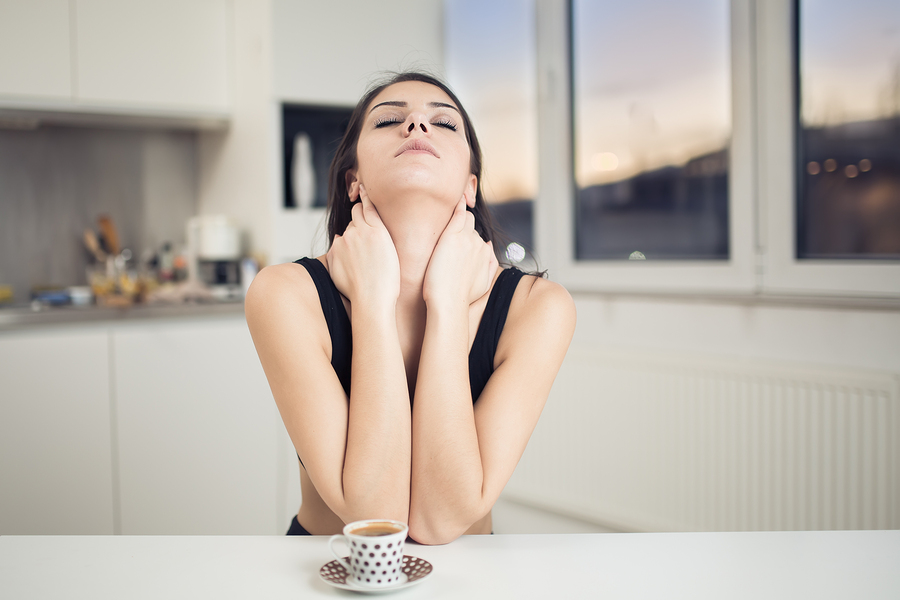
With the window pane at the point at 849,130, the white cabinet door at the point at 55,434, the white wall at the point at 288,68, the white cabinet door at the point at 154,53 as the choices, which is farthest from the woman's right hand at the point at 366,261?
the white cabinet door at the point at 154,53

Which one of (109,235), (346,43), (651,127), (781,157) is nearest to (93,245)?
(109,235)

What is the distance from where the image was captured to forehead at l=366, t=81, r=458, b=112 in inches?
48.0

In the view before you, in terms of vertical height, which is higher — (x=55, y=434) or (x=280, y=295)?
(x=280, y=295)

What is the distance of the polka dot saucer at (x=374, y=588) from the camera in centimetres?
69

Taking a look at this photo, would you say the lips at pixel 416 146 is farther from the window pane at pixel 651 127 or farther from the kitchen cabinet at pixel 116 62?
the kitchen cabinet at pixel 116 62

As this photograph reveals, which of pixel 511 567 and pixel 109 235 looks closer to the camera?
pixel 511 567

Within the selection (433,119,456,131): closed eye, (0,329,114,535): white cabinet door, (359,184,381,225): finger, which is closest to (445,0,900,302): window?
(433,119,456,131): closed eye

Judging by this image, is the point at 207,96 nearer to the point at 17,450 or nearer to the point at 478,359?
the point at 17,450

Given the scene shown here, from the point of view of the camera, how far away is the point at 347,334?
1182mm

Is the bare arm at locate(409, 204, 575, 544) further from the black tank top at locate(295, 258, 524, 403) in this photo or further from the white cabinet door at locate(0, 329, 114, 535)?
the white cabinet door at locate(0, 329, 114, 535)

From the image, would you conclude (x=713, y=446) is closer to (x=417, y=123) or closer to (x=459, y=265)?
(x=459, y=265)

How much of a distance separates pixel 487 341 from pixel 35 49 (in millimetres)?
2279

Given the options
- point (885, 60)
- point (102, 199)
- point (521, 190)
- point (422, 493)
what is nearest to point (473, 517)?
point (422, 493)

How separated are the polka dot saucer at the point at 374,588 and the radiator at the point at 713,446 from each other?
55.9 inches
